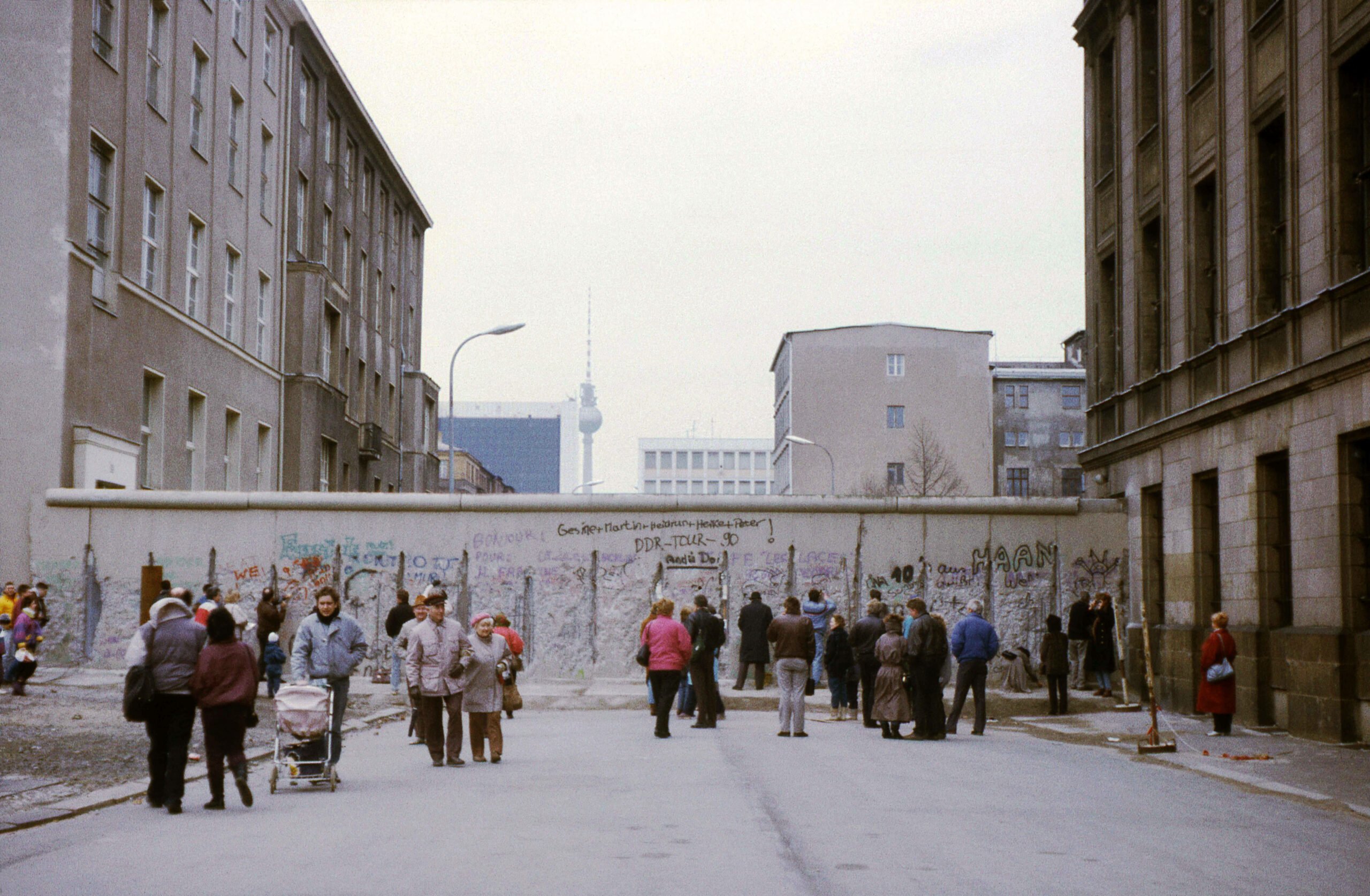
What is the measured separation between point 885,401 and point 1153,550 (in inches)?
2694

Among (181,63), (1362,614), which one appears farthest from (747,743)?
(181,63)

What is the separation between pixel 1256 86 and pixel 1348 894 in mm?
14456

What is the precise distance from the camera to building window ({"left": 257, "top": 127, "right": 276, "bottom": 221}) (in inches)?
1484

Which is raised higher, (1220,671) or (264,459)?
(264,459)

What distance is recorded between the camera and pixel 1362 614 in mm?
16891

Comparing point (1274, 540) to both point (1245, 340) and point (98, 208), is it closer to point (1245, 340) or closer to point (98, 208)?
point (1245, 340)

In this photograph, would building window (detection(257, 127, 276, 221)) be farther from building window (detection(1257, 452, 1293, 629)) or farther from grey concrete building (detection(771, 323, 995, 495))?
grey concrete building (detection(771, 323, 995, 495))

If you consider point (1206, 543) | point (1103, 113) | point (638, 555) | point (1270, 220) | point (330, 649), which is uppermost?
point (1103, 113)

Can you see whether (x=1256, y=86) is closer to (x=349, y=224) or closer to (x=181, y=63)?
(x=181, y=63)

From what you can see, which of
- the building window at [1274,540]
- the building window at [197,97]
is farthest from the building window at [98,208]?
the building window at [1274,540]

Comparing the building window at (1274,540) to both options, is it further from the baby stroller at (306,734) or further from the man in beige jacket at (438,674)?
the baby stroller at (306,734)

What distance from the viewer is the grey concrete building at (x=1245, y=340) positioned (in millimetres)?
17078

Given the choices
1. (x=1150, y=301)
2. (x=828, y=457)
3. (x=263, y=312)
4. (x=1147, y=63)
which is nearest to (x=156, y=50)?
(x=263, y=312)

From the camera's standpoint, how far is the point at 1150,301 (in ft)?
80.7
